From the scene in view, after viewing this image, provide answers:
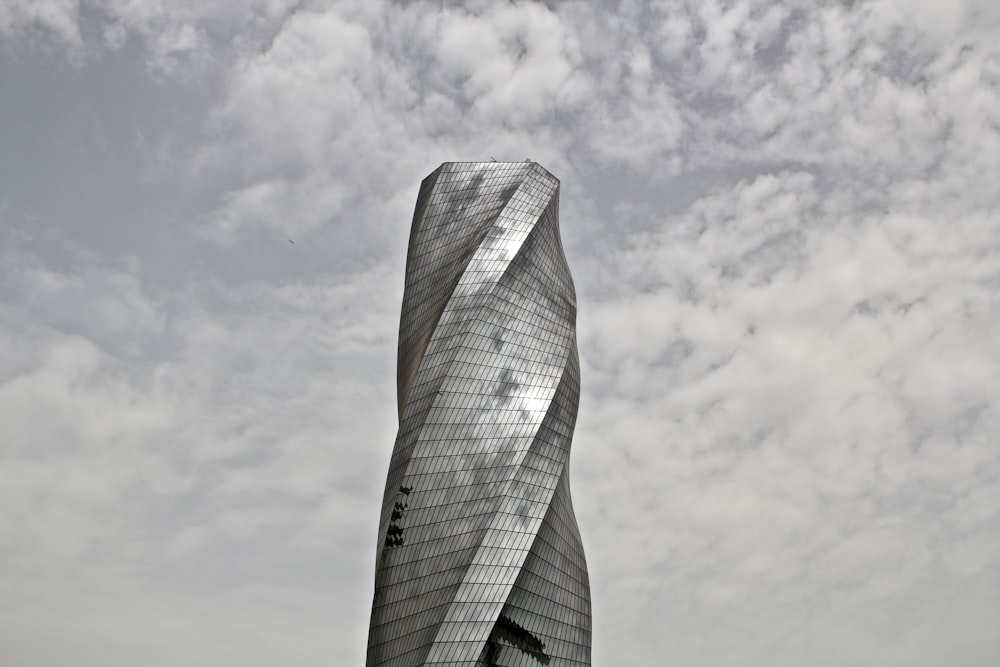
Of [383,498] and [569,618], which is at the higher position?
[383,498]

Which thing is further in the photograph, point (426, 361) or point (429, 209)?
point (429, 209)

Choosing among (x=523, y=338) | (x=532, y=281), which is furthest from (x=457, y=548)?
(x=532, y=281)

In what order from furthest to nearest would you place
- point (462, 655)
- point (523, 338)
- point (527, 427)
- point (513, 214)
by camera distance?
point (513, 214) → point (523, 338) → point (527, 427) → point (462, 655)

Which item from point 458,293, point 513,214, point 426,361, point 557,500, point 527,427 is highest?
point 513,214

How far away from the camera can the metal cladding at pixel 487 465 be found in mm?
44344

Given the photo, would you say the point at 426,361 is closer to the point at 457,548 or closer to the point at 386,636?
the point at 457,548

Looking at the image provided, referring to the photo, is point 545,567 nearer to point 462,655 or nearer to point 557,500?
point 557,500

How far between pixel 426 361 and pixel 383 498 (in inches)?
296

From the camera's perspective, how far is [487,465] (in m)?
47.2

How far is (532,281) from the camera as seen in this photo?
54281 millimetres

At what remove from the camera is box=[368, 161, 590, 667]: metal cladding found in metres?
44.3

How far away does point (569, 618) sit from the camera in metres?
49.1

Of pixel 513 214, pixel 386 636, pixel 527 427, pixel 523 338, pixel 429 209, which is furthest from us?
pixel 429 209

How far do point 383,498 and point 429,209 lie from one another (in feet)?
68.4
